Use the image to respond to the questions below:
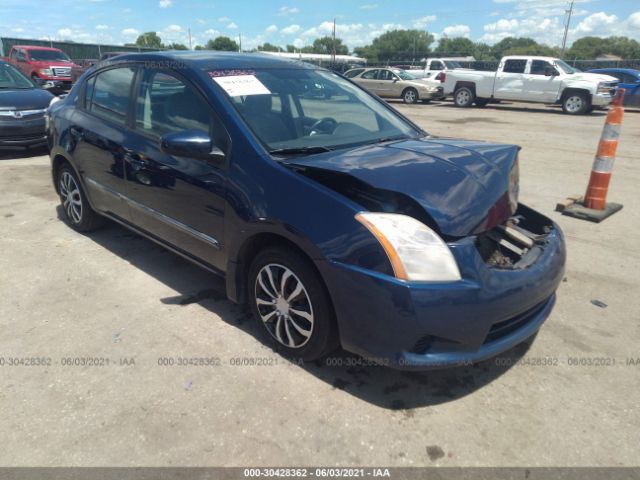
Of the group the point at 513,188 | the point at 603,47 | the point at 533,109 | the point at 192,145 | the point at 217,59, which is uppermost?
the point at 603,47

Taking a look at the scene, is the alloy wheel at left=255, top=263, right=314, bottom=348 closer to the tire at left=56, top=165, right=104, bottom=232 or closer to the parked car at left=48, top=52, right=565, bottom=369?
the parked car at left=48, top=52, right=565, bottom=369

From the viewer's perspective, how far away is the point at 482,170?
108 inches

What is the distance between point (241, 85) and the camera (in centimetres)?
314

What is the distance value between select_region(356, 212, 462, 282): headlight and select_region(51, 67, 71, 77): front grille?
19.9 m

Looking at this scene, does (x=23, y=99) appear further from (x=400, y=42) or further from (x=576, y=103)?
(x=400, y=42)

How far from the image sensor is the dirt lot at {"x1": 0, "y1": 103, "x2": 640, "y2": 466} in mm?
2217

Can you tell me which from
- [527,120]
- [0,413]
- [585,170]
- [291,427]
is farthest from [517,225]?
[527,120]

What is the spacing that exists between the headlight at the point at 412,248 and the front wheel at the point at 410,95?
19.5 metres

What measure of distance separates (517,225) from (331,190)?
5.12ft

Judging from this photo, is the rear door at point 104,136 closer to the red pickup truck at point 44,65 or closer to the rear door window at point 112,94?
the rear door window at point 112,94

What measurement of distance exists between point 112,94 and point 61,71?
17346mm

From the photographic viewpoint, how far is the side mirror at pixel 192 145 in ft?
9.18

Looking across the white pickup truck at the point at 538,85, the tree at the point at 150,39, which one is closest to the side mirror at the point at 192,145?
the white pickup truck at the point at 538,85

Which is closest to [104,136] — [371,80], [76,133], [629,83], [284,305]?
[76,133]
